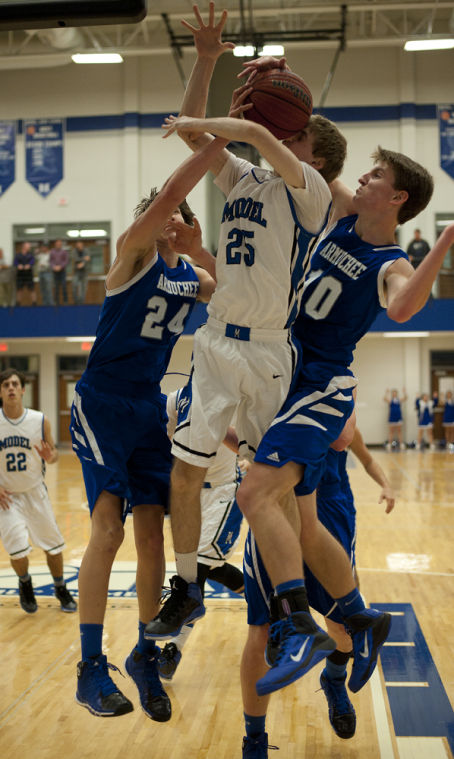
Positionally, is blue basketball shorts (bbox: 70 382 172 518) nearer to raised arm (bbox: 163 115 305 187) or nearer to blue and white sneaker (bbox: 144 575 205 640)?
blue and white sneaker (bbox: 144 575 205 640)

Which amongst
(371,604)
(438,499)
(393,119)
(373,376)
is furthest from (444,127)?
(371,604)

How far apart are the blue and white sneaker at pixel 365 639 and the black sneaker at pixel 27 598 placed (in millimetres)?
4091

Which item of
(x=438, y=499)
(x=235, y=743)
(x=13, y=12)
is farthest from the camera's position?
(x=438, y=499)

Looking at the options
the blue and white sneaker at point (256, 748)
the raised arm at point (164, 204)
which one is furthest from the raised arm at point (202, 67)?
the blue and white sneaker at point (256, 748)

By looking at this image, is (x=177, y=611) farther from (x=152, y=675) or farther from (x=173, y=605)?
(x=152, y=675)

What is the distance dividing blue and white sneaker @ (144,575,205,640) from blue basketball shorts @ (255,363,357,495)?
2.10 feet

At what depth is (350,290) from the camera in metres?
3.73

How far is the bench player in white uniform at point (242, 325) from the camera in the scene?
3.32 meters

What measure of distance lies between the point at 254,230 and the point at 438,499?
11.0 m

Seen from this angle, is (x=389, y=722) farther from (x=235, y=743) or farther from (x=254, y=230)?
(x=254, y=230)

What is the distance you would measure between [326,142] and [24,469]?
524 centimetres

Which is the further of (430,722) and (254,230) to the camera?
(430,722)

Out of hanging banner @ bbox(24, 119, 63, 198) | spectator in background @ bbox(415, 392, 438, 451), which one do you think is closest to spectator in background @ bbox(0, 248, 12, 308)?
hanging banner @ bbox(24, 119, 63, 198)

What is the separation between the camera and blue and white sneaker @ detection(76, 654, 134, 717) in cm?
352
